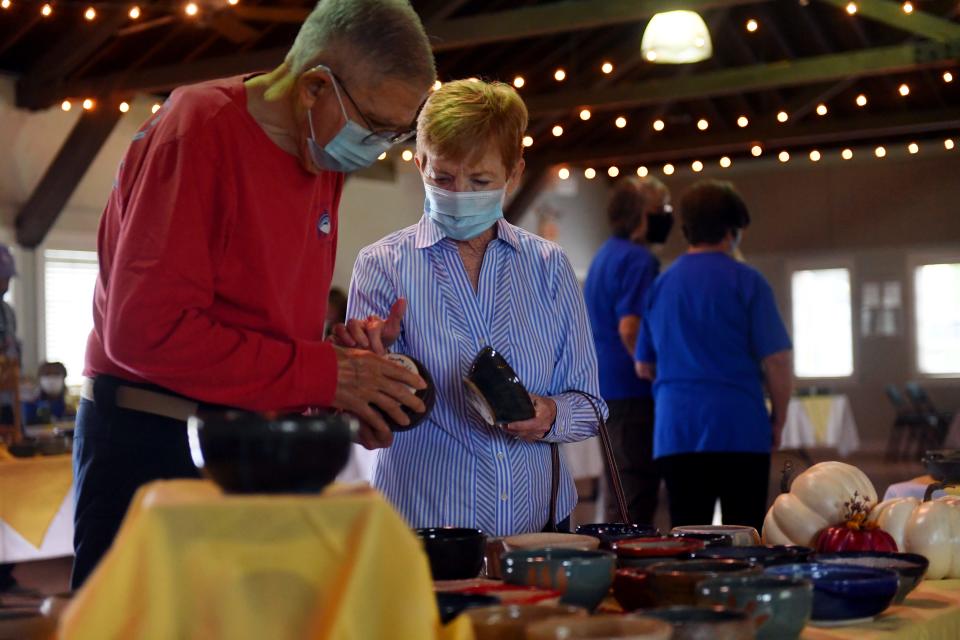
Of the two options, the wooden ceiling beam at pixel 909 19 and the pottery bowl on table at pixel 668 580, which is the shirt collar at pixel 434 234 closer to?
the pottery bowl on table at pixel 668 580

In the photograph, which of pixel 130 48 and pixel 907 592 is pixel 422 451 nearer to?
pixel 907 592

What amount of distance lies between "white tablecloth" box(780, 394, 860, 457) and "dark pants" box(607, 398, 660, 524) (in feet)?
19.8

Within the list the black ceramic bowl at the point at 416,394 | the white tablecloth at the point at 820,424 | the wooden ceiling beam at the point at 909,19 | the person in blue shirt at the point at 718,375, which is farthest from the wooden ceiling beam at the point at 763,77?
the black ceramic bowl at the point at 416,394

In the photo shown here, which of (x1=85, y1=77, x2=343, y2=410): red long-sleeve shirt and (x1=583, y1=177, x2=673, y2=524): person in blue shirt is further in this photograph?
(x1=583, y1=177, x2=673, y2=524): person in blue shirt

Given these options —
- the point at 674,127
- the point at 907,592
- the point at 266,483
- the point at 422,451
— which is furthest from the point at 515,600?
the point at 674,127

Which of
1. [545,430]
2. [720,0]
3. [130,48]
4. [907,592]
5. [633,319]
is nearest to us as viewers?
[907,592]

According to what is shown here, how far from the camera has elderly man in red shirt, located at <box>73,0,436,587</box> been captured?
140 cm

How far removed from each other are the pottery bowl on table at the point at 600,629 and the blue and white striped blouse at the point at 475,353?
2.92ft

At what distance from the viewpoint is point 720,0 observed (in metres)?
8.00

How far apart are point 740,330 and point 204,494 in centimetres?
279

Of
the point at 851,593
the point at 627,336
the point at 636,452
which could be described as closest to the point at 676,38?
the point at 627,336

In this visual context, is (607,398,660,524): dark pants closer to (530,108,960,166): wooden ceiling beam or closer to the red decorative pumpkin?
the red decorative pumpkin

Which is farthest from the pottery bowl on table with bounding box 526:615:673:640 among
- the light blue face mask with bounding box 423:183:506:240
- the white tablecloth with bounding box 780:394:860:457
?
the white tablecloth with bounding box 780:394:860:457

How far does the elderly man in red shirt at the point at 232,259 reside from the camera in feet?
4.59
